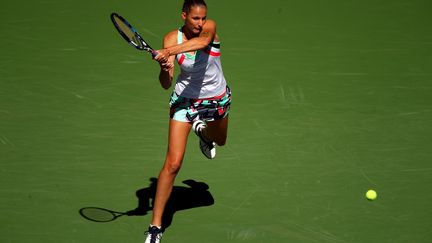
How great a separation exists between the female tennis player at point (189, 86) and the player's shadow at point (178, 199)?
486 millimetres

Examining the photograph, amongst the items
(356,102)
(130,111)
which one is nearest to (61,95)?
(130,111)

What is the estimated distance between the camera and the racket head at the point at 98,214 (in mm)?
6977

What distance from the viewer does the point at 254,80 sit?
1005 cm

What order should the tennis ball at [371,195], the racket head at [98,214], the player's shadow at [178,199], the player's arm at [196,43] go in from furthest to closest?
the tennis ball at [371,195] < the player's shadow at [178,199] < the racket head at [98,214] < the player's arm at [196,43]

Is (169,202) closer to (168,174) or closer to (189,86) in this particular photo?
(168,174)

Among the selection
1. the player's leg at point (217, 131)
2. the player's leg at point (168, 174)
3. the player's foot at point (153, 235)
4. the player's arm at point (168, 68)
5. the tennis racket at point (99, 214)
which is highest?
the player's arm at point (168, 68)

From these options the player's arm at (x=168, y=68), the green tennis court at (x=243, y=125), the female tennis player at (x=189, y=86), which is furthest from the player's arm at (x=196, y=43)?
the green tennis court at (x=243, y=125)

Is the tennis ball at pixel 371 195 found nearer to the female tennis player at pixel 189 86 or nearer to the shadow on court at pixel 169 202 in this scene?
the shadow on court at pixel 169 202

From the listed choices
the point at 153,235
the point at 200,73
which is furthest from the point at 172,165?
the point at 200,73

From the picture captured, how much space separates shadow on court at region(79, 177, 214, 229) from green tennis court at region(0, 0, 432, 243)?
30 millimetres

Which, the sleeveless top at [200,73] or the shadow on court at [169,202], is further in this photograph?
the shadow on court at [169,202]

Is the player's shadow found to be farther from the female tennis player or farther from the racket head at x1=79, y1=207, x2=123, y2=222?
the female tennis player

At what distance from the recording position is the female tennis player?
638cm

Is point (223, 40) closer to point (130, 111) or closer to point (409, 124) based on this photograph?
point (130, 111)
